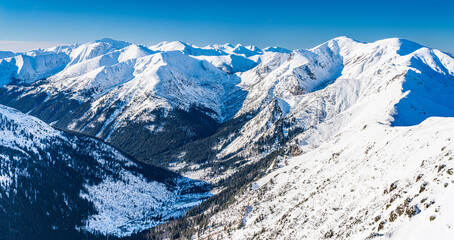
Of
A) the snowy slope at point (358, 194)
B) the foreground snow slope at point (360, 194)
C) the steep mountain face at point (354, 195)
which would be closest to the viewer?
the foreground snow slope at point (360, 194)

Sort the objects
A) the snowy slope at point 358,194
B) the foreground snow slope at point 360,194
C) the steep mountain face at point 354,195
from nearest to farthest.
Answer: the foreground snow slope at point 360,194 < the snowy slope at point 358,194 < the steep mountain face at point 354,195

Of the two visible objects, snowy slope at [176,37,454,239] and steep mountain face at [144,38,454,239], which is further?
steep mountain face at [144,38,454,239]

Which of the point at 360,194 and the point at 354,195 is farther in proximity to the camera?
the point at 354,195

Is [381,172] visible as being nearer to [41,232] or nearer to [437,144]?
[437,144]

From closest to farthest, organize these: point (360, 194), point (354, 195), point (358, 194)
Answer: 1. point (360, 194)
2. point (358, 194)
3. point (354, 195)

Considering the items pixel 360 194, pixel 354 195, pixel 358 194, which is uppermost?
pixel 360 194

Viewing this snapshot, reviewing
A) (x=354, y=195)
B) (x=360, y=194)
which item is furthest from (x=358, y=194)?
(x=354, y=195)

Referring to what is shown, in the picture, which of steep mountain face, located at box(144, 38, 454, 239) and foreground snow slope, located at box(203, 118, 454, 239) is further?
steep mountain face, located at box(144, 38, 454, 239)

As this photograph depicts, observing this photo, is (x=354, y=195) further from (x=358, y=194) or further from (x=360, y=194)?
(x=360, y=194)

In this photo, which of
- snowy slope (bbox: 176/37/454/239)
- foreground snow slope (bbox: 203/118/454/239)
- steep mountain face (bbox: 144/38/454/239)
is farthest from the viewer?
steep mountain face (bbox: 144/38/454/239)

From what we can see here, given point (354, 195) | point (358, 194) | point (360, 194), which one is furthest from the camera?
point (354, 195)

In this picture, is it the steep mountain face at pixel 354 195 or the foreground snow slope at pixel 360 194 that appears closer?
the foreground snow slope at pixel 360 194

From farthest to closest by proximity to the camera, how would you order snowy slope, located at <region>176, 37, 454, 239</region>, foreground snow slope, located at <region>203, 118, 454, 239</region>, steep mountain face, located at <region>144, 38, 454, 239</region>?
steep mountain face, located at <region>144, 38, 454, 239</region>, snowy slope, located at <region>176, 37, 454, 239</region>, foreground snow slope, located at <region>203, 118, 454, 239</region>
